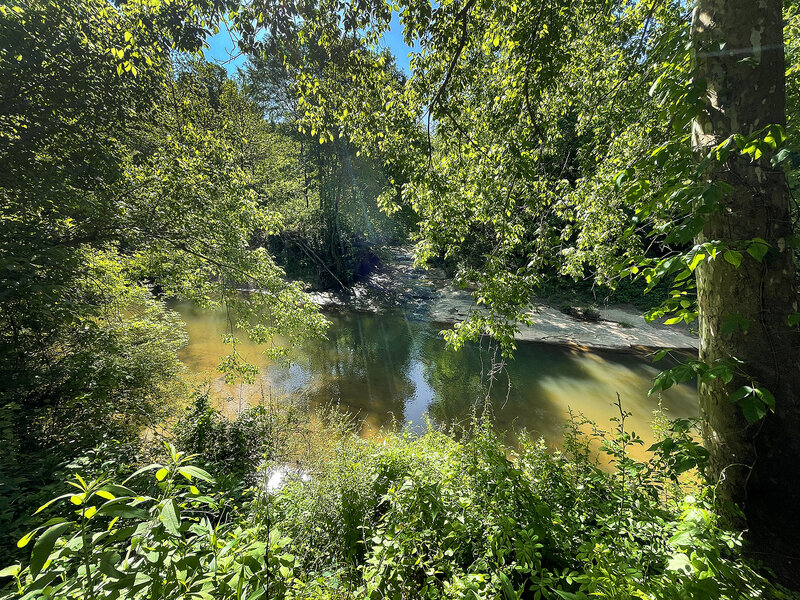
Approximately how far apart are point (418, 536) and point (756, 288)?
2.63 m

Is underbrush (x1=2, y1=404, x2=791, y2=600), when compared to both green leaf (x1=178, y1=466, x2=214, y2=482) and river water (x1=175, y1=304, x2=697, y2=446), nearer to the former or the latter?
green leaf (x1=178, y1=466, x2=214, y2=482)

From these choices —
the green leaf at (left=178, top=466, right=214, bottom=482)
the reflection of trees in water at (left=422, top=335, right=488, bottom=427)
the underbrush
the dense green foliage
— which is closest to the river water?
the reflection of trees in water at (left=422, top=335, right=488, bottom=427)

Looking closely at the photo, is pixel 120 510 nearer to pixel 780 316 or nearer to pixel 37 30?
pixel 780 316

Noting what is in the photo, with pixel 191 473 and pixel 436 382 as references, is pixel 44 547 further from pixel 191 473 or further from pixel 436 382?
pixel 436 382

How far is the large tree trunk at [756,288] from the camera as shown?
1.61 metres

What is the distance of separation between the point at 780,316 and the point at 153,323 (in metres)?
8.05

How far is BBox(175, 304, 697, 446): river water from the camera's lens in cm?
746

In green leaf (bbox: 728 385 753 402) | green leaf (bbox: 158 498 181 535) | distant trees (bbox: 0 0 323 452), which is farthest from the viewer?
distant trees (bbox: 0 0 323 452)

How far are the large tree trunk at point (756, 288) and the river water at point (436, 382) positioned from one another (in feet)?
14.7

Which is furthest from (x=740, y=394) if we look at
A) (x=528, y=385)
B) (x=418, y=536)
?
(x=528, y=385)

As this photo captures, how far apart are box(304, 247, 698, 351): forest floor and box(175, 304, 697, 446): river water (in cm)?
102

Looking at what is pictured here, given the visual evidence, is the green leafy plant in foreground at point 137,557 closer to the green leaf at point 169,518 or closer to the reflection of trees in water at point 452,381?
the green leaf at point 169,518

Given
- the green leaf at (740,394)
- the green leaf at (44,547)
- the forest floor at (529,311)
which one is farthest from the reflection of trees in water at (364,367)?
the green leaf at (44,547)

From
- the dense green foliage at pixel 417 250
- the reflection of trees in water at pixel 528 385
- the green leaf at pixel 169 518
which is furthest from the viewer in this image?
the reflection of trees in water at pixel 528 385
